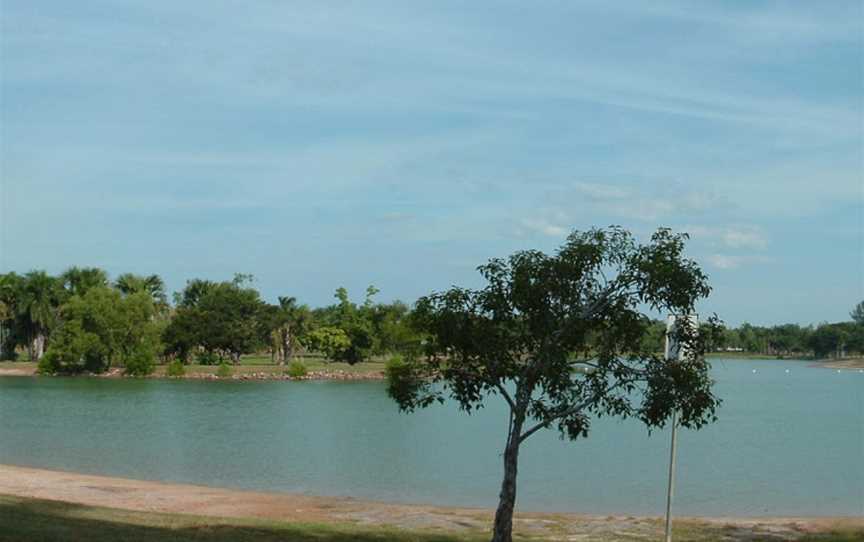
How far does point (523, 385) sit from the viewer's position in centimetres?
1520

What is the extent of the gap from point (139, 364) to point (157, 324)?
7643 mm

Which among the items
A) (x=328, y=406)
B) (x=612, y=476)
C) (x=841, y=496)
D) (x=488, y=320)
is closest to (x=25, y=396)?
(x=328, y=406)

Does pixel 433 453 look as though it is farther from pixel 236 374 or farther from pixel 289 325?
pixel 289 325

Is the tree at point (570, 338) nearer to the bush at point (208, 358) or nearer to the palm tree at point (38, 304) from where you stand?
the bush at point (208, 358)

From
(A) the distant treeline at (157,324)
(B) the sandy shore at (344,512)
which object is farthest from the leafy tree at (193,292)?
(B) the sandy shore at (344,512)

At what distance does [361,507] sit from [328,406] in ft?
147

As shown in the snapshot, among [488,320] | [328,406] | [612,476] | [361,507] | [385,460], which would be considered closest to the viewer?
[488,320]

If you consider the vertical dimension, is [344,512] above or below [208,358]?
above

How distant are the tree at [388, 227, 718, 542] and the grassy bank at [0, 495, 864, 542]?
5277 millimetres

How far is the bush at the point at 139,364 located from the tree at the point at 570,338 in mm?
98323

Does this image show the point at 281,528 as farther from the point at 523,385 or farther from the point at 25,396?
the point at 25,396

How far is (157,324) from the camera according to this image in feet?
377

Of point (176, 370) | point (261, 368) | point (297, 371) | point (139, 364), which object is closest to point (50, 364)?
point (139, 364)

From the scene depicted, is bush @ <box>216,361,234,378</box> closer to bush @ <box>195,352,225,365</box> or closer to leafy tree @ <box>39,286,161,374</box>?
leafy tree @ <box>39,286,161,374</box>
